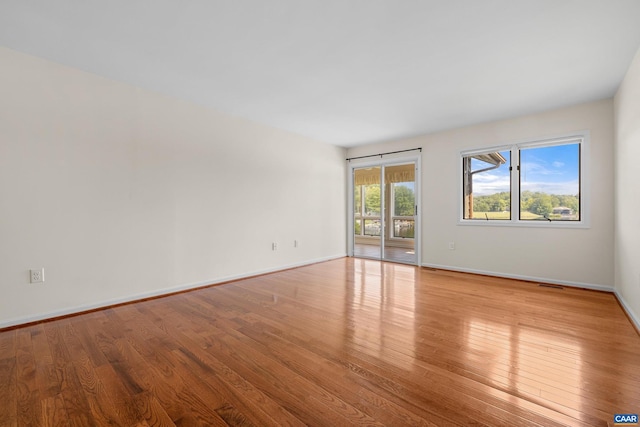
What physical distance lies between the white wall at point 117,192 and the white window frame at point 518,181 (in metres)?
3.30

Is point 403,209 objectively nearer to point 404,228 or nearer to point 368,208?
point 404,228

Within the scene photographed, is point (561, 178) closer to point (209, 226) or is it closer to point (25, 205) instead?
point (209, 226)

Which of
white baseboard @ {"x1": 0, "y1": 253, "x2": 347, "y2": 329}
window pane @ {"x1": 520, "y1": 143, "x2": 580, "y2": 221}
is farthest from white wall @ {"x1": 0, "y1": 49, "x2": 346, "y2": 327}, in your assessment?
window pane @ {"x1": 520, "y1": 143, "x2": 580, "y2": 221}

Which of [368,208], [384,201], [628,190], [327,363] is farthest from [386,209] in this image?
[327,363]

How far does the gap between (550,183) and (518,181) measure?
0.39 metres

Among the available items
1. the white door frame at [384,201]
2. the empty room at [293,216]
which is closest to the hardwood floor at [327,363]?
the empty room at [293,216]

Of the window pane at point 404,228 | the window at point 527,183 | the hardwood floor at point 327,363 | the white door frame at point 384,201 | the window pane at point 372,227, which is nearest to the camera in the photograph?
the hardwood floor at point 327,363

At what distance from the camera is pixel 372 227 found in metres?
6.66

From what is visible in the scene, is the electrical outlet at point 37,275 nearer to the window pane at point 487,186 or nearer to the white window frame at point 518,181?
the white window frame at point 518,181

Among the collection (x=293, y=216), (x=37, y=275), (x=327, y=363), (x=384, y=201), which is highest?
(x=384, y=201)

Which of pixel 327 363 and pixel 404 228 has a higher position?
pixel 404 228

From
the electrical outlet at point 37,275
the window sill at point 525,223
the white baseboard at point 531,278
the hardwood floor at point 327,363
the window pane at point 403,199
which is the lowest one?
the hardwood floor at point 327,363

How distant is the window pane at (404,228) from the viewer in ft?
19.5

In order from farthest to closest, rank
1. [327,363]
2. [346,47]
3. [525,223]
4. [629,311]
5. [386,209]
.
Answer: [386,209] < [525,223] < [629,311] < [346,47] < [327,363]
